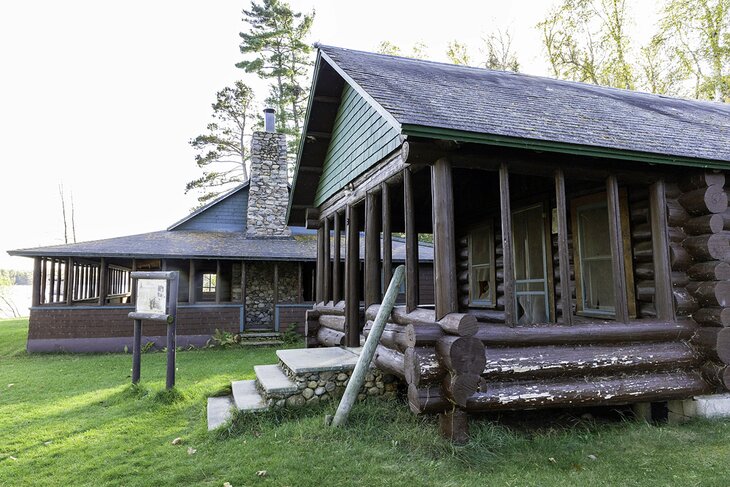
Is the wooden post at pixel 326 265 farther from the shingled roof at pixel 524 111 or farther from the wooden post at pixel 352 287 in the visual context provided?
the shingled roof at pixel 524 111

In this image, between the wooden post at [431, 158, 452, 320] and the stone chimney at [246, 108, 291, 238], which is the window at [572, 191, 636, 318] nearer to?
the wooden post at [431, 158, 452, 320]

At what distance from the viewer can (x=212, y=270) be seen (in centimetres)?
1739

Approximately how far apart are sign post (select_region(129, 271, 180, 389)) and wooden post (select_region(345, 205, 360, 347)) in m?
2.79

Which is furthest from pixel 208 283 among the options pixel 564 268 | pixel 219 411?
pixel 564 268

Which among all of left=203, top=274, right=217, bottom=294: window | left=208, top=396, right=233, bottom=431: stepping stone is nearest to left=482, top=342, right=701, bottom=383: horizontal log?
left=208, top=396, right=233, bottom=431: stepping stone

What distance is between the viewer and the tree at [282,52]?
2800 centimetres

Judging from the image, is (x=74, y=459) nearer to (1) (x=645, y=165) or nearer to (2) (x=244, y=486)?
(2) (x=244, y=486)

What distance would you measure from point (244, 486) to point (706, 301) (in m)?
5.46

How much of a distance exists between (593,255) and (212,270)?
14.2 m

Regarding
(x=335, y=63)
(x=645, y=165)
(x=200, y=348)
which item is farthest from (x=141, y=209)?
(x=645, y=165)

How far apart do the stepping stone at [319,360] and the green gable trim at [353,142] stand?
2.91 m

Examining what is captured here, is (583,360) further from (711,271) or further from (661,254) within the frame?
(711,271)

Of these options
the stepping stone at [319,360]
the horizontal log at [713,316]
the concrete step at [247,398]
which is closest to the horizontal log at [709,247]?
the horizontal log at [713,316]

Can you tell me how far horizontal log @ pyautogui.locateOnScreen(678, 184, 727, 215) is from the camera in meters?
5.38
